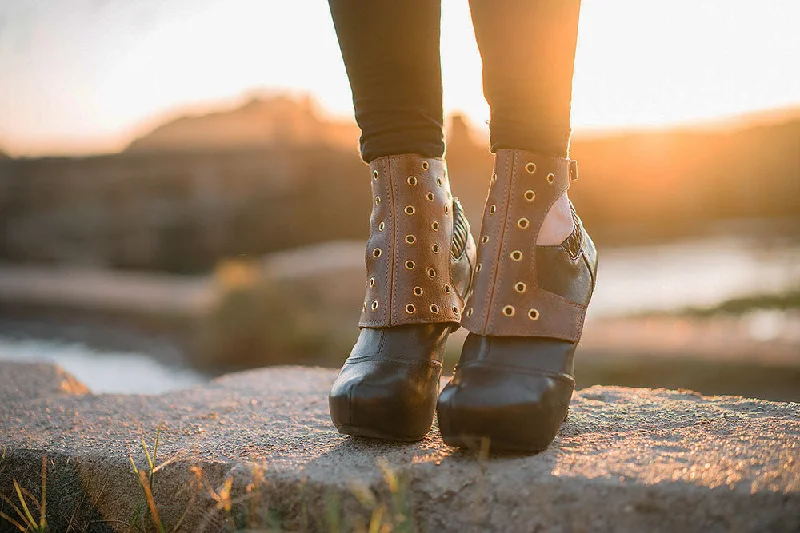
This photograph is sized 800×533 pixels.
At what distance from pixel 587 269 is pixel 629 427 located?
0.32 meters

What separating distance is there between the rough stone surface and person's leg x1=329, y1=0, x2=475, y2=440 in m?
0.13

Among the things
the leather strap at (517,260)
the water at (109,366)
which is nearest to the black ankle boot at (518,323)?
the leather strap at (517,260)

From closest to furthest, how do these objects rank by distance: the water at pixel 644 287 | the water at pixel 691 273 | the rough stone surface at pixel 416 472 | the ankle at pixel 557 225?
1. the rough stone surface at pixel 416 472
2. the ankle at pixel 557 225
3. the water at pixel 644 287
4. the water at pixel 691 273

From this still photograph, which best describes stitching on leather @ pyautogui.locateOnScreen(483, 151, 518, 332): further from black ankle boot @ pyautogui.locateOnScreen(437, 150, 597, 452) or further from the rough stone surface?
the rough stone surface

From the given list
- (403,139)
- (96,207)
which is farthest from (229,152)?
(403,139)

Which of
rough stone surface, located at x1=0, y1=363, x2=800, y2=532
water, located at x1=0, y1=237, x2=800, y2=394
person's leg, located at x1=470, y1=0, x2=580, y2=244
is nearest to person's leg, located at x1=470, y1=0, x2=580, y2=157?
person's leg, located at x1=470, y1=0, x2=580, y2=244

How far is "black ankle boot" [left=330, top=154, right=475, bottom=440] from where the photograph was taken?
1.18 metres

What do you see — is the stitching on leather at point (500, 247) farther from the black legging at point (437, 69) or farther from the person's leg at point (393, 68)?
the person's leg at point (393, 68)

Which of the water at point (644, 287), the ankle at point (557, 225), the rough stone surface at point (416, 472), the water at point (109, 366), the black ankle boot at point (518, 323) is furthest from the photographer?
the water at point (644, 287)

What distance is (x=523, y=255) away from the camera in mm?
1182

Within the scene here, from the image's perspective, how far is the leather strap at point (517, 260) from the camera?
1162 mm

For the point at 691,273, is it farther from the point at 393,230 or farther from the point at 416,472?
the point at 416,472

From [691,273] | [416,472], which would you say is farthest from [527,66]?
[691,273]

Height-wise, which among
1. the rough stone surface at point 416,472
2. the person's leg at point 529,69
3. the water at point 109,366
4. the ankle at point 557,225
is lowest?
the water at point 109,366
